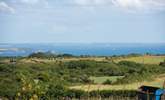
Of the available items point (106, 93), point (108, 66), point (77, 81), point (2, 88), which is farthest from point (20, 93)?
point (108, 66)

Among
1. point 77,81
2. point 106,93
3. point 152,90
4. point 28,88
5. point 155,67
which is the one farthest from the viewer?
point 155,67

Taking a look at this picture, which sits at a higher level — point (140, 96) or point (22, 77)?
point (22, 77)

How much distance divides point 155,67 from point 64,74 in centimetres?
1101

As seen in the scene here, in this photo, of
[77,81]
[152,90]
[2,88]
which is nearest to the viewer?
[152,90]

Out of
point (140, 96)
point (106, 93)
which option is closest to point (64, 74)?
point (106, 93)

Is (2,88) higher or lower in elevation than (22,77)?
lower

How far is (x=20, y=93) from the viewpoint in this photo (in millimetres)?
10836

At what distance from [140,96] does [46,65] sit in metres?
43.7

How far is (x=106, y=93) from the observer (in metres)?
28.2

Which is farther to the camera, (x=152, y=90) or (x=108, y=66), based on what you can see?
(x=108, y=66)

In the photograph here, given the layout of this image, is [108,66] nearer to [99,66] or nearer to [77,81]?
[99,66]

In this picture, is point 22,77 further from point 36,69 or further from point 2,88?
point 36,69

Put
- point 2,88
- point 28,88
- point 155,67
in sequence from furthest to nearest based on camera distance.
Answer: point 155,67, point 2,88, point 28,88

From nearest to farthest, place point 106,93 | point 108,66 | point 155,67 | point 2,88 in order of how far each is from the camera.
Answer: point 106,93 < point 2,88 < point 155,67 < point 108,66
